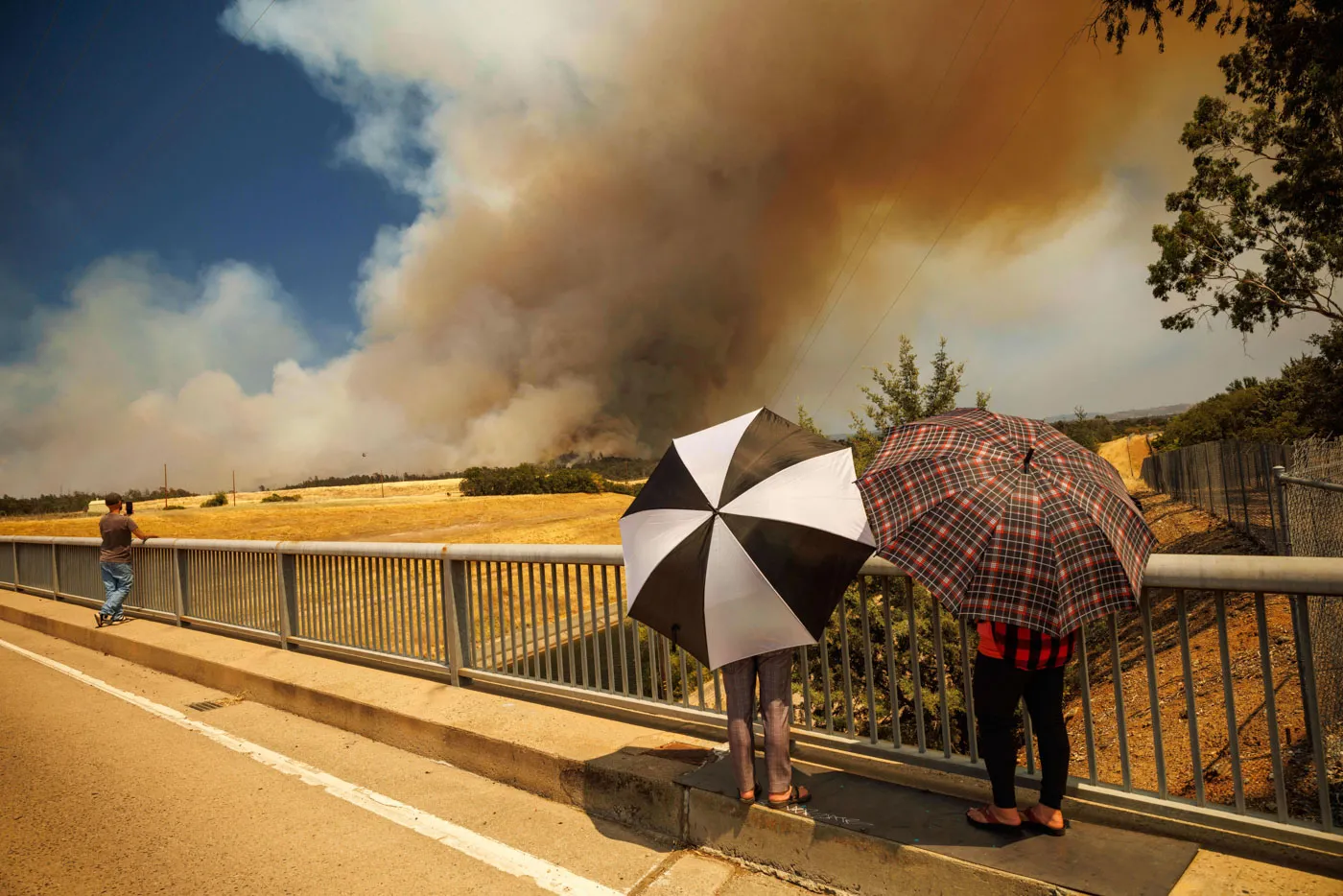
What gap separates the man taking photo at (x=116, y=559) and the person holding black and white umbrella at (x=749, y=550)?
36.7 feet

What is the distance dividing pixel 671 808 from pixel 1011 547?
238cm

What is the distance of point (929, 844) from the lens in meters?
3.34

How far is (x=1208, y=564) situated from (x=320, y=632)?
25.7 ft

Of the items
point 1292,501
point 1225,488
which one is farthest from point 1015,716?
point 1225,488

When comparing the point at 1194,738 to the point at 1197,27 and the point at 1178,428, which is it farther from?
the point at 1178,428

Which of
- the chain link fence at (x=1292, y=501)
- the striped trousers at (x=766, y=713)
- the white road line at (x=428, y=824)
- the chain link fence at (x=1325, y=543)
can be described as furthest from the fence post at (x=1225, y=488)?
the white road line at (x=428, y=824)

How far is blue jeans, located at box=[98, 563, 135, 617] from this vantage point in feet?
39.1

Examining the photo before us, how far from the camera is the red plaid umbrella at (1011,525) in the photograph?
2.84 metres

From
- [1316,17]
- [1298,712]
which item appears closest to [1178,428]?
[1316,17]

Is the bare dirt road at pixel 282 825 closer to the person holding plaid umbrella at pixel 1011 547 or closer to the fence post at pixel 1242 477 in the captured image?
the person holding plaid umbrella at pixel 1011 547

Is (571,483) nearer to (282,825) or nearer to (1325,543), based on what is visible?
(1325,543)

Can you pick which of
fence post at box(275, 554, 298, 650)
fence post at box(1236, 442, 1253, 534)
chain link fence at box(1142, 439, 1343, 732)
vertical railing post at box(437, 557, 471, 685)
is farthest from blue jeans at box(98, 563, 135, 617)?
fence post at box(1236, 442, 1253, 534)

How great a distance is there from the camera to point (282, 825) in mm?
4652

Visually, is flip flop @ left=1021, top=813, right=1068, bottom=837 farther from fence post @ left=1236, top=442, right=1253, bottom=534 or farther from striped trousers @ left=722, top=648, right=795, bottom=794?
fence post @ left=1236, top=442, right=1253, bottom=534
